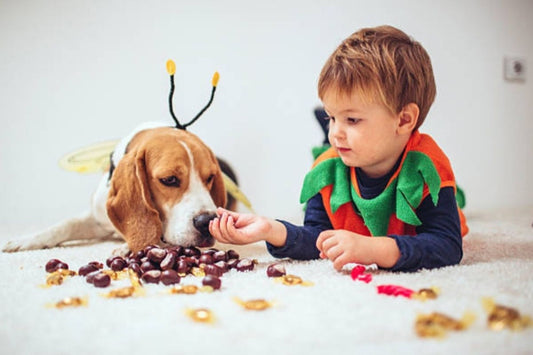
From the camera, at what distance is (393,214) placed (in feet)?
4.25

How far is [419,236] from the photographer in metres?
1.18

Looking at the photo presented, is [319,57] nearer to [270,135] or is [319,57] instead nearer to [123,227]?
[270,135]

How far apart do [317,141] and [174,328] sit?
6.84 ft

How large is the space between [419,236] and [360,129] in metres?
0.29

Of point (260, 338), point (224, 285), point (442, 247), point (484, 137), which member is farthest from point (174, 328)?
point (484, 137)

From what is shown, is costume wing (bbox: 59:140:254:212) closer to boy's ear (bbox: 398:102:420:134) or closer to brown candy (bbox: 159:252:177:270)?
brown candy (bbox: 159:252:177:270)

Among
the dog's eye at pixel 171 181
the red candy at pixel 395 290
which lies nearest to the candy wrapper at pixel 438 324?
the red candy at pixel 395 290

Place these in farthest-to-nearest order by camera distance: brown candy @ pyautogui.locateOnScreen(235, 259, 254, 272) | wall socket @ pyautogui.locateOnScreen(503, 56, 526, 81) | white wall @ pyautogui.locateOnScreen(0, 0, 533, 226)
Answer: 1. wall socket @ pyautogui.locateOnScreen(503, 56, 526, 81)
2. white wall @ pyautogui.locateOnScreen(0, 0, 533, 226)
3. brown candy @ pyautogui.locateOnScreen(235, 259, 254, 272)

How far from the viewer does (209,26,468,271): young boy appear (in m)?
1.14

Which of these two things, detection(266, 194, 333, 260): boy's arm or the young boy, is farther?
detection(266, 194, 333, 260): boy's arm

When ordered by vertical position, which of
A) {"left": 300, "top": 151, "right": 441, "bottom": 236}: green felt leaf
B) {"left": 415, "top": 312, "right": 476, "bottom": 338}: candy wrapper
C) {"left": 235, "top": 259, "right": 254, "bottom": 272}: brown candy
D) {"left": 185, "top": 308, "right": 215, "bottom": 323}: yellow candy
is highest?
{"left": 300, "top": 151, "right": 441, "bottom": 236}: green felt leaf

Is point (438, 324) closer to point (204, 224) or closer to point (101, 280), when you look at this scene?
point (101, 280)

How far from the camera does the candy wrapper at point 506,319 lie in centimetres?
77

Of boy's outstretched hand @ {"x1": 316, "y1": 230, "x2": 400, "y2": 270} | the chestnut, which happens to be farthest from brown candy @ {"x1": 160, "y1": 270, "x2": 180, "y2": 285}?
boy's outstretched hand @ {"x1": 316, "y1": 230, "x2": 400, "y2": 270}
